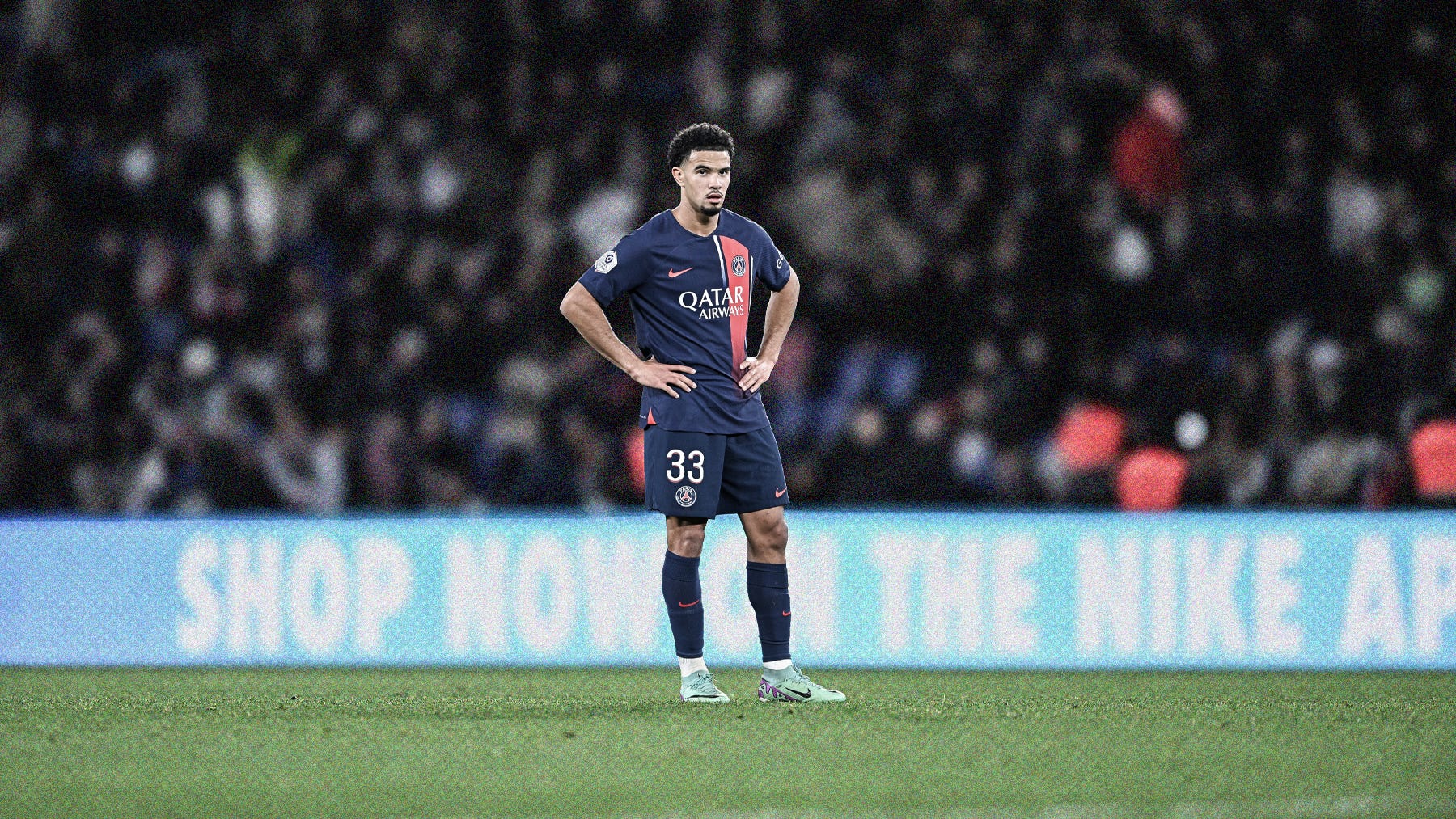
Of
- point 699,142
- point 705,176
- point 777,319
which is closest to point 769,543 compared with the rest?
point 777,319

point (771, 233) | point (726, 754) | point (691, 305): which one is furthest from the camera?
point (771, 233)

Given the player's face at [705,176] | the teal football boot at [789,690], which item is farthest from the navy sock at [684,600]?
the player's face at [705,176]

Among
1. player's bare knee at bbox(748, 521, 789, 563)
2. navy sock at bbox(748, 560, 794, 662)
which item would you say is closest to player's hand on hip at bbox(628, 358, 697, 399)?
player's bare knee at bbox(748, 521, 789, 563)

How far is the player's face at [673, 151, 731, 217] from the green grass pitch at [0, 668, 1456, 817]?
1694mm

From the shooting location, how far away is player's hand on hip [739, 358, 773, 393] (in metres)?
6.74

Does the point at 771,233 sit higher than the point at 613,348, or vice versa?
the point at 771,233

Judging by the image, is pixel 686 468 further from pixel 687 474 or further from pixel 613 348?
pixel 613 348

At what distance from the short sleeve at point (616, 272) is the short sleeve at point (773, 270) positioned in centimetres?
47

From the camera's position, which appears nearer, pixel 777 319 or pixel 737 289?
pixel 737 289

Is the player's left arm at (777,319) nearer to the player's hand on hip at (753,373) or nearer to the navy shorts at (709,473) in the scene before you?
the player's hand on hip at (753,373)

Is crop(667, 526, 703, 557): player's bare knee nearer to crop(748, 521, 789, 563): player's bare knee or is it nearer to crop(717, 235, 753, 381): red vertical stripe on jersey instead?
crop(748, 521, 789, 563): player's bare knee

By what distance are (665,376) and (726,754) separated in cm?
175

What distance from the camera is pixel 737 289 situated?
6.80 m

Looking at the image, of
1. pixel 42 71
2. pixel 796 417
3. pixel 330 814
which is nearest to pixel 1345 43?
pixel 796 417
